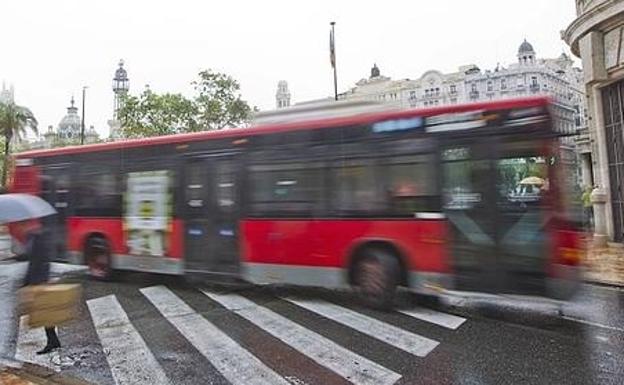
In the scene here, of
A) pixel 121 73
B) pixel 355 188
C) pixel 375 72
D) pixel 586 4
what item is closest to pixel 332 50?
pixel 586 4

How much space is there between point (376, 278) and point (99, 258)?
6677 millimetres

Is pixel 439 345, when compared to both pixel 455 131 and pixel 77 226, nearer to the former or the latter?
pixel 455 131

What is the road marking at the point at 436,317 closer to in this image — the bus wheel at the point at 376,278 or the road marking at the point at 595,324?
the bus wheel at the point at 376,278

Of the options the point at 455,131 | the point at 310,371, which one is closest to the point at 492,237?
the point at 455,131

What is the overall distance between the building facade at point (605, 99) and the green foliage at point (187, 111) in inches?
833

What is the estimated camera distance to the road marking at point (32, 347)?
6.02m

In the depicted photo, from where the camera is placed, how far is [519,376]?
5.25m

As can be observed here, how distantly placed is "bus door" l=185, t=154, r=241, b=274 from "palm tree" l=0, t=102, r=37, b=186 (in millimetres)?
34405

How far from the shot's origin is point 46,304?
5887 millimetres

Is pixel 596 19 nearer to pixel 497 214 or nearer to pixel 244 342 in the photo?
pixel 497 214

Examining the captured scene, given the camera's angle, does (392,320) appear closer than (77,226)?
Yes

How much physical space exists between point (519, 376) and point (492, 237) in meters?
2.51

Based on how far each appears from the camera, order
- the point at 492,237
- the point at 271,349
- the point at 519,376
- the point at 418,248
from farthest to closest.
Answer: the point at 418,248 → the point at 492,237 → the point at 271,349 → the point at 519,376

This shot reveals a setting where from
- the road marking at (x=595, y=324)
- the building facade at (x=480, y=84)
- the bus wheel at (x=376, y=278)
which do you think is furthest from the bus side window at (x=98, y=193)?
the building facade at (x=480, y=84)
